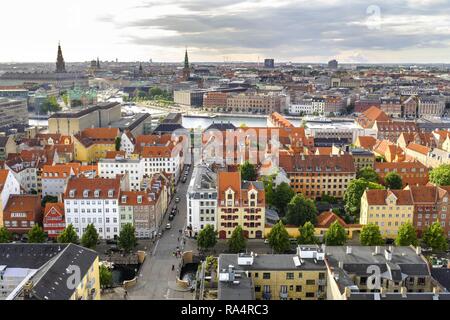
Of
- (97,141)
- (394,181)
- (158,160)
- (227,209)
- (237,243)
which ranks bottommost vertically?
(237,243)

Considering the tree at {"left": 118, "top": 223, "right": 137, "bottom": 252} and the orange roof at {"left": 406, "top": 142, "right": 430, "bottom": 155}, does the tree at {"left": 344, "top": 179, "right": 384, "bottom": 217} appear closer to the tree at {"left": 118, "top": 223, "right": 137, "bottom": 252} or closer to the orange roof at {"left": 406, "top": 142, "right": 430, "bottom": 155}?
the orange roof at {"left": 406, "top": 142, "right": 430, "bottom": 155}

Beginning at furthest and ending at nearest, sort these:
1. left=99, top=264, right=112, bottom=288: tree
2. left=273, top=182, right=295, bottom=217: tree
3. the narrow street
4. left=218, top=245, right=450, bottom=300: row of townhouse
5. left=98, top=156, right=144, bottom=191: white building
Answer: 1. left=98, top=156, right=144, bottom=191: white building
2. left=273, top=182, right=295, bottom=217: tree
3. the narrow street
4. left=99, top=264, right=112, bottom=288: tree
5. left=218, top=245, right=450, bottom=300: row of townhouse

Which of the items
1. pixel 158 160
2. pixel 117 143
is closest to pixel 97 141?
pixel 117 143

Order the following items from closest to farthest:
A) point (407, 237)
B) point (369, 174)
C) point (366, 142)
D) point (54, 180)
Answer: point (407, 237)
point (54, 180)
point (369, 174)
point (366, 142)

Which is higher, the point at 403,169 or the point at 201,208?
the point at 403,169

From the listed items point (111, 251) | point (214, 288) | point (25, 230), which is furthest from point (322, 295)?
point (25, 230)

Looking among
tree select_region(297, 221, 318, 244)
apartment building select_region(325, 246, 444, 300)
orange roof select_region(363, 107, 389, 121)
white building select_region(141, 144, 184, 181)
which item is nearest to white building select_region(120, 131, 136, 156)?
white building select_region(141, 144, 184, 181)

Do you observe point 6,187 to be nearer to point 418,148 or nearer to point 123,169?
point 123,169

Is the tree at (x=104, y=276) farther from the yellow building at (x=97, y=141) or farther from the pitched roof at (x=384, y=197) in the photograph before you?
the yellow building at (x=97, y=141)
